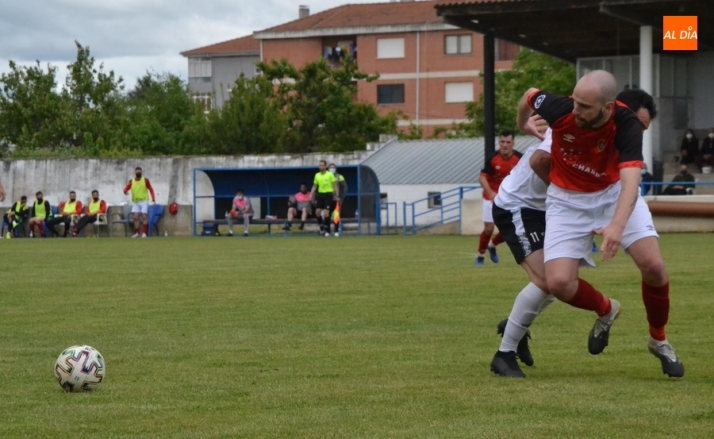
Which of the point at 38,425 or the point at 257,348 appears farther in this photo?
the point at 257,348

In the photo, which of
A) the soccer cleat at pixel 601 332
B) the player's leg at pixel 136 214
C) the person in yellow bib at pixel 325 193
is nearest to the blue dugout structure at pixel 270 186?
the player's leg at pixel 136 214

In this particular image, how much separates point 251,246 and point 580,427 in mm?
19908

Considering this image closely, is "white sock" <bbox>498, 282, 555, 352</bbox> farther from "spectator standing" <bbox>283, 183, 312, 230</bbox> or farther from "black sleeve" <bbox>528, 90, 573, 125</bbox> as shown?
"spectator standing" <bbox>283, 183, 312, 230</bbox>

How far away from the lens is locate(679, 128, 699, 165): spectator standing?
32.6 meters

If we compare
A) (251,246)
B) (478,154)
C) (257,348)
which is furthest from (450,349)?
(478,154)

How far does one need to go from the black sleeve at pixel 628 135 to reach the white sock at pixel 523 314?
1.06 metres

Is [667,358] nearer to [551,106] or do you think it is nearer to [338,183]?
[551,106]

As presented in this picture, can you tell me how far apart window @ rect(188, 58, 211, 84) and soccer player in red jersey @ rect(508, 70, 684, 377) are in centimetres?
10570

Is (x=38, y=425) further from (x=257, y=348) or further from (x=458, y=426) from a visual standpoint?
(x=257, y=348)

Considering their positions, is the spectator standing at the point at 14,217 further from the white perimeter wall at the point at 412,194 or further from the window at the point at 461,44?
the window at the point at 461,44

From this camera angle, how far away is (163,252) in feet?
71.7

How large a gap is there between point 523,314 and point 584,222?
0.67m

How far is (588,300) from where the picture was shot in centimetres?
655

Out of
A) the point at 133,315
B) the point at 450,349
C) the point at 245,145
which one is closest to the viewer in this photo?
the point at 450,349
